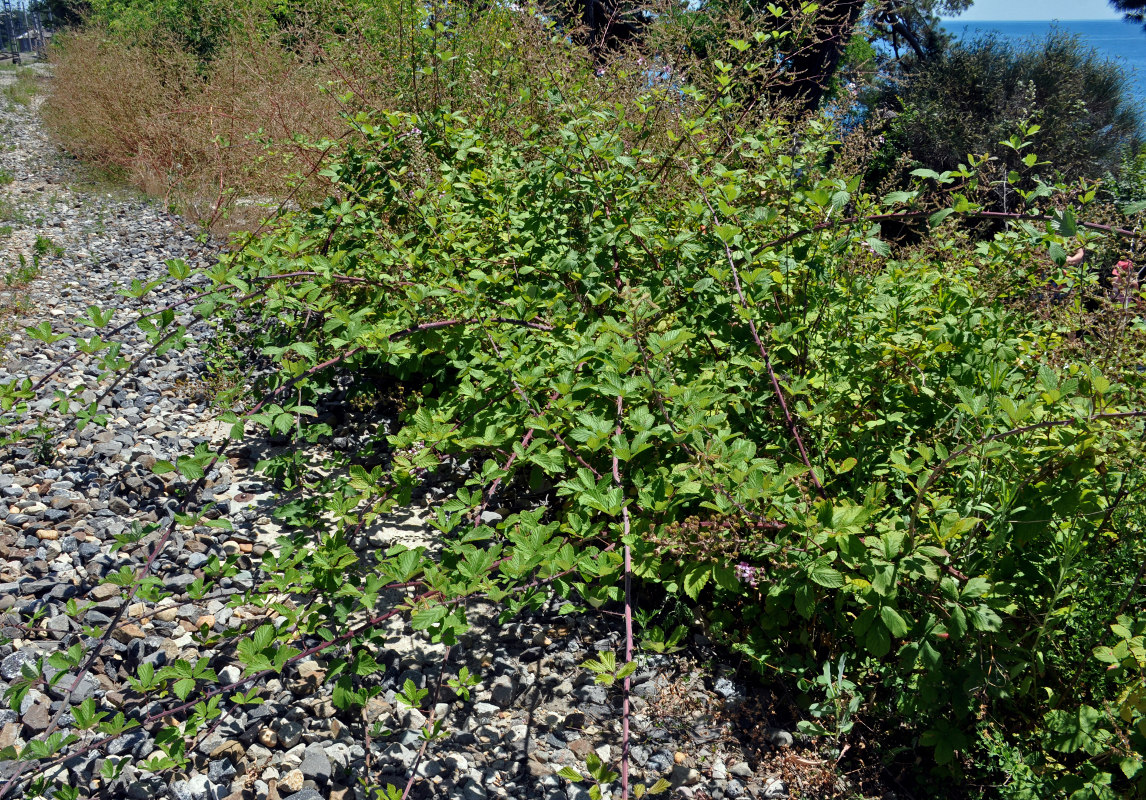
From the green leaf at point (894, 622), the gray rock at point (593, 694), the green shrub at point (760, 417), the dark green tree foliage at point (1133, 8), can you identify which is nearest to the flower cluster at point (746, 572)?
the green shrub at point (760, 417)

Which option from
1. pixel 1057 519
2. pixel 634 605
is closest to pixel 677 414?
pixel 634 605

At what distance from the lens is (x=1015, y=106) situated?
30.3 feet

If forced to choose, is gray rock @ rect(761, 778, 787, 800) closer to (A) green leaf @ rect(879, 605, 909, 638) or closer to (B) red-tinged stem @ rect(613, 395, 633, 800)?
(B) red-tinged stem @ rect(613, 395, 633, 800)

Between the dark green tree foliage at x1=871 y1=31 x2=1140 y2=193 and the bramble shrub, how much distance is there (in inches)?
301

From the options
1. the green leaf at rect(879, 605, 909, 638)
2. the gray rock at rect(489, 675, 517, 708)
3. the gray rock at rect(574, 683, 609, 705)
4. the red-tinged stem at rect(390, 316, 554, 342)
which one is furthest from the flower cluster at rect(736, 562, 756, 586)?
the red-tinged stem at rect(390, 316, 554, 342)

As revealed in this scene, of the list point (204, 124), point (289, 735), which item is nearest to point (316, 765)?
point (289, 735)

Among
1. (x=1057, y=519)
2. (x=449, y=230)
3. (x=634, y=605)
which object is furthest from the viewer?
(x=449, y=230)

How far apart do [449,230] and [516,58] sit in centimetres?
209

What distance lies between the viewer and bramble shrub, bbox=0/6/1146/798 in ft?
5.30

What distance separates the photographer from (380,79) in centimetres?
461

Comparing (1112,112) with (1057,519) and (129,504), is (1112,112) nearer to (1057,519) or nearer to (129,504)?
(1057,519)

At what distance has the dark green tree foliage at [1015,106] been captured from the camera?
358 inches

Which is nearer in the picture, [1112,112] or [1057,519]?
[1057,519]

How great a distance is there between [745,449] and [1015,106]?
32.5 ft
